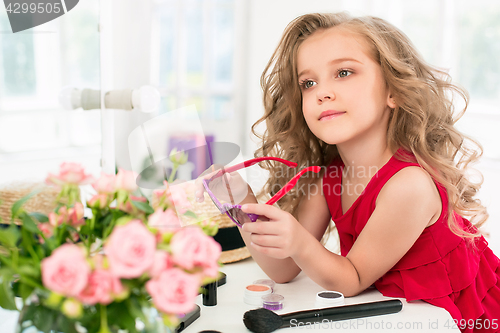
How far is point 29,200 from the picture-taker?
1.39 ft

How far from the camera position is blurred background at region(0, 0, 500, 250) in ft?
1.96

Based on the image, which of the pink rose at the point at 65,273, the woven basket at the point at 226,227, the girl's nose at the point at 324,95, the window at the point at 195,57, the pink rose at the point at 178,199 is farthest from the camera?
the window at the point at 195,57

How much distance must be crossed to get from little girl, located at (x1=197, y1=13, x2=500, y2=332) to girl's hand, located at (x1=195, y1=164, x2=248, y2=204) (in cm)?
7

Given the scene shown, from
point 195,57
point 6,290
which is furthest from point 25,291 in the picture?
→ point 195,57

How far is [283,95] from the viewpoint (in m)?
0.95

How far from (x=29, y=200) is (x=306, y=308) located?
370 mm

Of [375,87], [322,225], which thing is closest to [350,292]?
[322,225]

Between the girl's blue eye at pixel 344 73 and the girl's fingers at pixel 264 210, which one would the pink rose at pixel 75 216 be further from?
the girl's blue eye at pixel 344 73

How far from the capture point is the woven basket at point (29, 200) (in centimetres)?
A: 42

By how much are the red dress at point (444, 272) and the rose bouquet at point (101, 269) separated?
0.45m

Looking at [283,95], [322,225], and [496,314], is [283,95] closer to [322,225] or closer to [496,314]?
[322,225]

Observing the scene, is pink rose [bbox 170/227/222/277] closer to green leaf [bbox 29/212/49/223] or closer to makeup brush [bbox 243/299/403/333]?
green leaf [bbox 29/212/49/223]

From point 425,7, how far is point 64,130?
2.10 meters

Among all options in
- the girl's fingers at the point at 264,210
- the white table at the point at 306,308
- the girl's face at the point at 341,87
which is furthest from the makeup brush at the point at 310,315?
the girl's face at the point at 341,87
